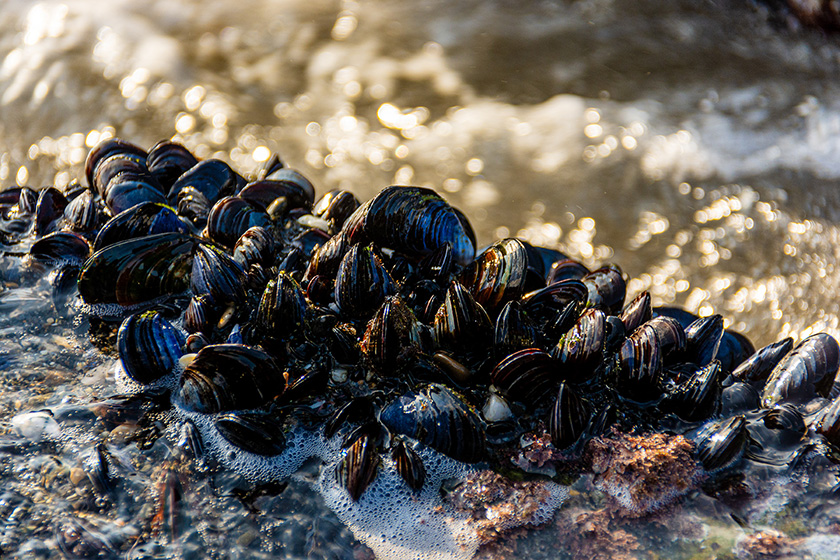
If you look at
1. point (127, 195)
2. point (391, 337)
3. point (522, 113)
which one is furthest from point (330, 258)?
point (522, 113)

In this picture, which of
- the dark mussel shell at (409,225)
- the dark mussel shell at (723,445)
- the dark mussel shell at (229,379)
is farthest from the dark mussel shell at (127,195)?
the dark mussel shell at (723,445)

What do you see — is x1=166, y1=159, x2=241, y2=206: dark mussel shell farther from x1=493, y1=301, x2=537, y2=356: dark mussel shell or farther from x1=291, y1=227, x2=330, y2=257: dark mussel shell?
x1=493, y1=301, x2=537, y2=356: dark mussel shell

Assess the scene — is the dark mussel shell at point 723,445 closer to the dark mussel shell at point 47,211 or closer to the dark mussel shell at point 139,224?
the dark mussel shell at point 139,224

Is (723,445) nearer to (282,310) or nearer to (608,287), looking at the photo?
(608,287)

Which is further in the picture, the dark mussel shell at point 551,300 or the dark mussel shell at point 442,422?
the dark mussel shell at point 551,300

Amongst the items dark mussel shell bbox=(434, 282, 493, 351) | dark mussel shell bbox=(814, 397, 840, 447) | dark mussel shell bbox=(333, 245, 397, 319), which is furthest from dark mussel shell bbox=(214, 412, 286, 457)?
dark mussel shell bbox=(814, 397, 840, 447)

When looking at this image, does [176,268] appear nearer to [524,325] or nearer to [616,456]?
[524,325]

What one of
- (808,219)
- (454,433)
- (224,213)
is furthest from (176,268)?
(808,219)
